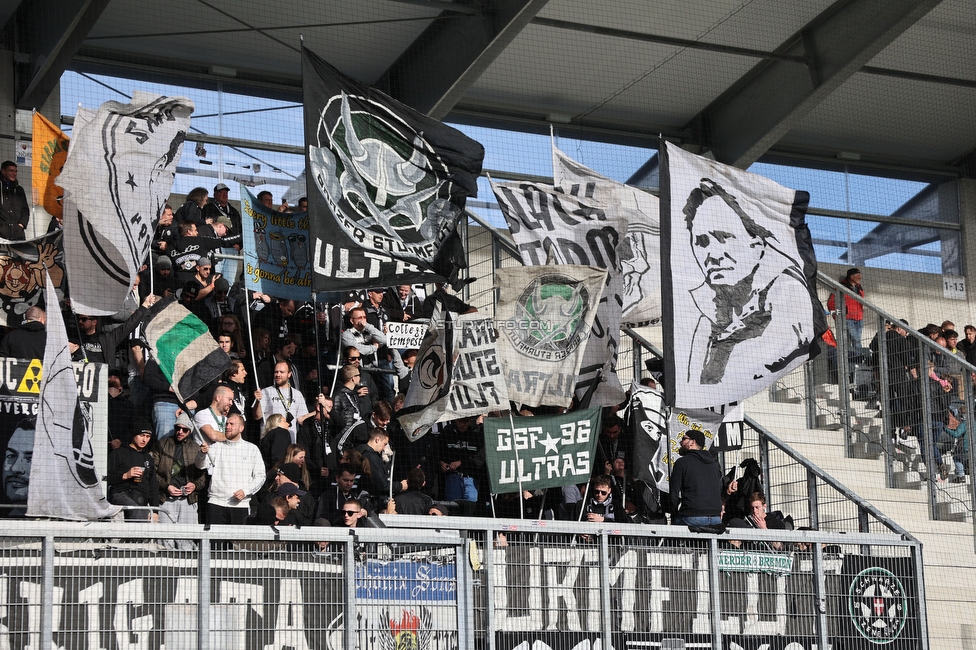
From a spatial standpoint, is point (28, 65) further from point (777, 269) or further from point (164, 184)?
point (777, 269)

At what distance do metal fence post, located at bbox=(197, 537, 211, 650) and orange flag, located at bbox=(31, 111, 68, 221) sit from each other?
4.10 meters

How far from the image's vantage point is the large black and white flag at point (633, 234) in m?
13.4

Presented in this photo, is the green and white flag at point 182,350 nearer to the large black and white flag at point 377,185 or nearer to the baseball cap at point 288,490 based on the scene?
the large black and white flag at point 377,185

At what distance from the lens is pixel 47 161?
37.9ft

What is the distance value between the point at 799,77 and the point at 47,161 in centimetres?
1091

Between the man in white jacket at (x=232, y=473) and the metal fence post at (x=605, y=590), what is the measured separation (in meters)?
2.86

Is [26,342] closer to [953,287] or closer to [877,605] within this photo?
[877,605]

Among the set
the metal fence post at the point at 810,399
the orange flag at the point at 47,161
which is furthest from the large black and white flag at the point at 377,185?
the metal fence post at the point at 810,399

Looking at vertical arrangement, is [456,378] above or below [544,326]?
below

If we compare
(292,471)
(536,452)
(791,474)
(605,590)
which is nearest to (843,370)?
(791,474)

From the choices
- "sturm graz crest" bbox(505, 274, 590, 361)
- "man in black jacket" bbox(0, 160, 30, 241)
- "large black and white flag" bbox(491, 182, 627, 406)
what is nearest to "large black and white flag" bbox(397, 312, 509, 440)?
"sturm graz crest" bbox(505, 274, 590, 361)

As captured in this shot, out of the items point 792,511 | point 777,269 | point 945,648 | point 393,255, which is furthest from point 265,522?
point 945,648

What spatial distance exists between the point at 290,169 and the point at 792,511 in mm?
7929

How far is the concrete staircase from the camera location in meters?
14.5
